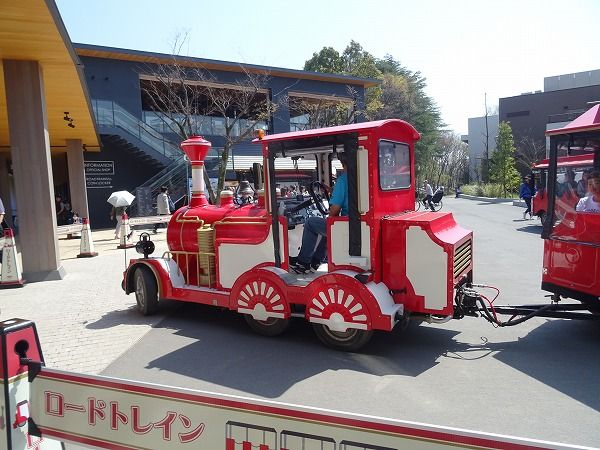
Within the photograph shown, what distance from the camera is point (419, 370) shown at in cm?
437

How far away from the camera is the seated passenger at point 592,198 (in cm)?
470

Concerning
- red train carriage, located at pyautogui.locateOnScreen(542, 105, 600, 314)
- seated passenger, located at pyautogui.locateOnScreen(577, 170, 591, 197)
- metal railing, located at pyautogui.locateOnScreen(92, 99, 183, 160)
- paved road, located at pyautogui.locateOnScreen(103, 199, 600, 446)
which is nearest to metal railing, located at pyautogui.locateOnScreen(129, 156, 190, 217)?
metal railing, located at pyautogui.locateOnScreen(92, 99, 183, 160)

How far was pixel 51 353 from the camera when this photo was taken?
5.14 meters

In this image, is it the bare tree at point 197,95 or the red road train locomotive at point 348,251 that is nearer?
the red road train locomotive at point 348,251

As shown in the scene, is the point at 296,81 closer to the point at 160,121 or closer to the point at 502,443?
the point at 160,121

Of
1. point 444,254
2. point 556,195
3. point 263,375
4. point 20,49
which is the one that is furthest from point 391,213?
point 20,49

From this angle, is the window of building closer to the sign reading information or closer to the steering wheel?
the sign reading information

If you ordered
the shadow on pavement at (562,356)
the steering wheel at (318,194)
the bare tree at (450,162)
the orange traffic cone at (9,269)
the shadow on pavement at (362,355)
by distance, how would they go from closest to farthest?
1. the shadow on pavement at (562,356)
2. the shadow on pavement at (362,355)
3. the steering wheel at (318,194)
4. the orange traffic cone at (9,269)
5. the bare tree at (450,162)

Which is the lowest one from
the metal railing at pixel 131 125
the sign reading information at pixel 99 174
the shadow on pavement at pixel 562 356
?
the shadow on pavement at pixel 562 356

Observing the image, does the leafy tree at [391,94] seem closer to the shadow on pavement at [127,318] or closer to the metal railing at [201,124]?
the metal railing at [201,124]

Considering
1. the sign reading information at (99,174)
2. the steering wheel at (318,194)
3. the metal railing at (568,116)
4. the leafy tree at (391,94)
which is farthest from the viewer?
the leafy tree at (391,94)

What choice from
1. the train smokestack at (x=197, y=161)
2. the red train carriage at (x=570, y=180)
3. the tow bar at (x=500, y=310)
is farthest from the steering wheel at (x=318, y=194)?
the red train carriage at (x=570, y=180)

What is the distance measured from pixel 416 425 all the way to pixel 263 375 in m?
3.15

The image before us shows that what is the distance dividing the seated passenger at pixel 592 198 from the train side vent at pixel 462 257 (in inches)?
45.2
